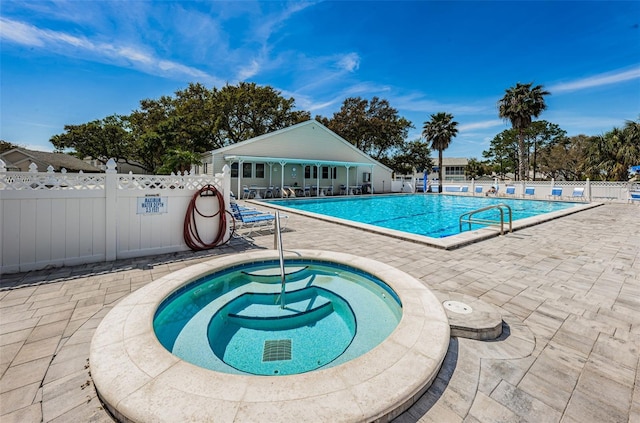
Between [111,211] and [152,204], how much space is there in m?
0.66

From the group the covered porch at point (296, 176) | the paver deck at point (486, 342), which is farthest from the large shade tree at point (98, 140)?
the paver deck at point (486, 342)

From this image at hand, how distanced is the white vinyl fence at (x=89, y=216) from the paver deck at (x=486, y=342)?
1.13 ft

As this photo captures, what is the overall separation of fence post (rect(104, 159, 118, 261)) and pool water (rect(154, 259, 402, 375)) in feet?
7.50

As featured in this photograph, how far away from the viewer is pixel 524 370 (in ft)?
6.85

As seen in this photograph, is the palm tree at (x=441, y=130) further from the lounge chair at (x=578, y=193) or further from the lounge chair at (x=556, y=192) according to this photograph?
the lounge chair at (x=578, y=193)

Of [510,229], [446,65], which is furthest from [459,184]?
[510,229]

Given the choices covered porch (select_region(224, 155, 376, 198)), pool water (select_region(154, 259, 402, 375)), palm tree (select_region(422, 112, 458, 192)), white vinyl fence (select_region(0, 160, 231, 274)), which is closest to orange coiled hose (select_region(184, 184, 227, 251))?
white vinyl fence (select_region(0, 160, 231, 274))

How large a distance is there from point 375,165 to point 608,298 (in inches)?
921

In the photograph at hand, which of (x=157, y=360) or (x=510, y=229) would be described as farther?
(x=510, y=229)

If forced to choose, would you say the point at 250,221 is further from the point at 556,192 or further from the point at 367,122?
the point at 367,122

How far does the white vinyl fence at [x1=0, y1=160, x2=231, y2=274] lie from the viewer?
4121mm

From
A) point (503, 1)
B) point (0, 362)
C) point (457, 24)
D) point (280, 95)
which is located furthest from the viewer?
point (280, 95)

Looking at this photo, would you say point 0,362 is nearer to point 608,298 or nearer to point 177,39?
point 608,298

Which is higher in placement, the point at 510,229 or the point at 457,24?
the point at 457,24
